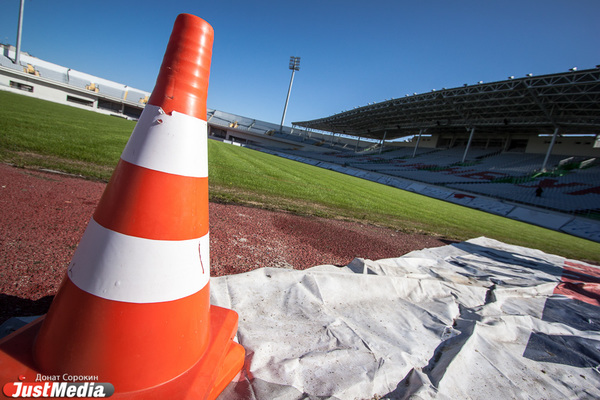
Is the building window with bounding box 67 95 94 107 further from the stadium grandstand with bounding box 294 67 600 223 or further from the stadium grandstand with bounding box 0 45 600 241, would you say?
the stadium grandstand with bounding box 294 67 600 223

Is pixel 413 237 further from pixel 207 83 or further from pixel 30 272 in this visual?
pixel 30 272

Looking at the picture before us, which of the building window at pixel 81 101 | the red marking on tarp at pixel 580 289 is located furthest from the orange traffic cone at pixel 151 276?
the building window at pixel 81 101

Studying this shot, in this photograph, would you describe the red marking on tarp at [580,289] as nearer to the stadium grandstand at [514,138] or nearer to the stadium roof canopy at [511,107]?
A: the stadium grandstand at [514,138]

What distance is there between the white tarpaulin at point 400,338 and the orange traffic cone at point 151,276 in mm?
401

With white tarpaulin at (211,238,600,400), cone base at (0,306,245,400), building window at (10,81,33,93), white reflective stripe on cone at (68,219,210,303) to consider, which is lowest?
white tarpaulin at (211,238,600,400)

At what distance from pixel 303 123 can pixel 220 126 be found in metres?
18.7

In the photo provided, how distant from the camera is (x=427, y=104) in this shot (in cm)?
2903

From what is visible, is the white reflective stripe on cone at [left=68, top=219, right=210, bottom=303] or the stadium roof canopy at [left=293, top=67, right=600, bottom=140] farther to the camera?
the stadium roof canopy at [left=293, top=67, right=600, bottom=140]

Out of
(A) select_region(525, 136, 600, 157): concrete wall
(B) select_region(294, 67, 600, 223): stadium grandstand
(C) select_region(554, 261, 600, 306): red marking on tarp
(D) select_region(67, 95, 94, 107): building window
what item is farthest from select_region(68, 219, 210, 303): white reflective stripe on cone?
(D) select_region(67, 95, 94, 107): building window

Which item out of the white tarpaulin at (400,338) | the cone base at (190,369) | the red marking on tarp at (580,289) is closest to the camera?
the cone base at (190,369)

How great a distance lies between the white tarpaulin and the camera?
53.8 inches

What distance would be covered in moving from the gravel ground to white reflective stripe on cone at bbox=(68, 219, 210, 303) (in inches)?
39.0

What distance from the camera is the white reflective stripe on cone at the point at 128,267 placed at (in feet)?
3.07

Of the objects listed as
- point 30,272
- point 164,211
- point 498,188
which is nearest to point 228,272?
point 30,272
